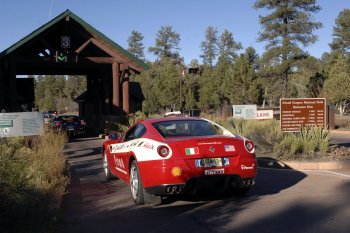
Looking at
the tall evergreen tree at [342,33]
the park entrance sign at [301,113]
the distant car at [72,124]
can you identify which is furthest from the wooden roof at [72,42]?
the tall evergreen tree at [342,33]

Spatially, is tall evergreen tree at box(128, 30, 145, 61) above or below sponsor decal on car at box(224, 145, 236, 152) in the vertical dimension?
above

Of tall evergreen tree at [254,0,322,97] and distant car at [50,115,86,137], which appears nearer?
distant car at [50,115,86,137]

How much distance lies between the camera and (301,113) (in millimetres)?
15617

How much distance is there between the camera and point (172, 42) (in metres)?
105

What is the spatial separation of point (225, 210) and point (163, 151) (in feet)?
4.46

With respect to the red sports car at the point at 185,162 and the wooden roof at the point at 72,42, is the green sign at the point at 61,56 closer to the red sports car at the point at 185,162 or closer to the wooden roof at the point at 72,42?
the wooden roof at the point at 72,42

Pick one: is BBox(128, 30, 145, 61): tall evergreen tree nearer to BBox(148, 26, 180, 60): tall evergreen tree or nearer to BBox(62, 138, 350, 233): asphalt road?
BBox(148, 26, 180, 60): tall evergreen tree

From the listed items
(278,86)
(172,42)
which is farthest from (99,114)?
(172,42)

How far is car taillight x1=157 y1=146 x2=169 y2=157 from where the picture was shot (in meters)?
7.90

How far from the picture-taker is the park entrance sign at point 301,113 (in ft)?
50.3

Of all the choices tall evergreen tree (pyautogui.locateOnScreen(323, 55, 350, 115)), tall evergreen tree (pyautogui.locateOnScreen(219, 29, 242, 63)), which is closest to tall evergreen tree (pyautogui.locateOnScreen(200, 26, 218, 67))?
tall evergreen tree (pyautogui.locateOnScreen(219, 29, 242, 63))

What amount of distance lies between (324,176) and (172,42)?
9532 centimetres

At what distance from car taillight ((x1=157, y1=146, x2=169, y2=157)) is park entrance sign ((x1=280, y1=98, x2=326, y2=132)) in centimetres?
800

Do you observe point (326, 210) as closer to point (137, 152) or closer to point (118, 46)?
point (137, 152)
